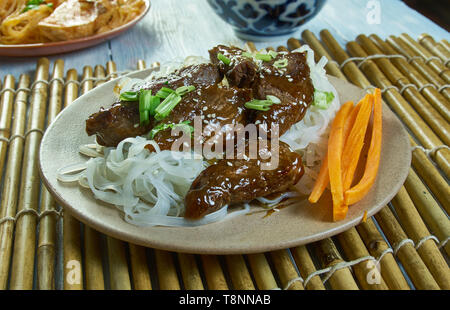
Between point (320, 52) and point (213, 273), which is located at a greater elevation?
point (320, 52)

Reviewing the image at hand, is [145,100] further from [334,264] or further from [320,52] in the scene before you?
[320,52]

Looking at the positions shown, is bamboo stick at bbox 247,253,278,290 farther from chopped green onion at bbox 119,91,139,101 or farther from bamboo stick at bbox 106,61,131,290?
chopped green onion at bbox 119,91,139,101

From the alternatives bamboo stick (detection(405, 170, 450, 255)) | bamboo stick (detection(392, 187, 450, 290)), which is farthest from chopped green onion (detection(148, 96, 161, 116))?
bamboo stick (detection(405, 170, 450, 255))

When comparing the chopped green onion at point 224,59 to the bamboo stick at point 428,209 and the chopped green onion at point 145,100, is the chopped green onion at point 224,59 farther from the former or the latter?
the bamboo stick at point 428,209

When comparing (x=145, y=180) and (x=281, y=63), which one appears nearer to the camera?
(x=145, y=180)

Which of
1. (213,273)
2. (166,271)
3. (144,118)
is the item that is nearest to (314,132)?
(144,118)

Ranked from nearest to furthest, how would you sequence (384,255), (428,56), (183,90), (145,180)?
(384,255), (145,180), (183,90), (428,56)
